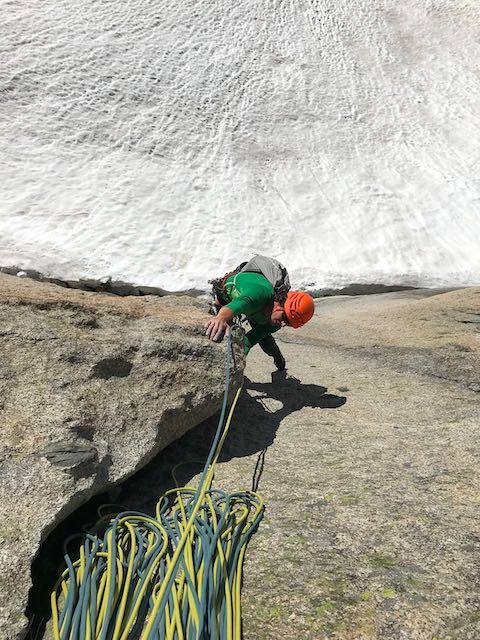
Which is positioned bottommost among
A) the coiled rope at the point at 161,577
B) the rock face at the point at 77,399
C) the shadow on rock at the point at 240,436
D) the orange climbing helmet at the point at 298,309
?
the coiled rope at the point at 161,577

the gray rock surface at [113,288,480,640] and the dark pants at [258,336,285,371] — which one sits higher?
the dark pants at [258,336,285,371]

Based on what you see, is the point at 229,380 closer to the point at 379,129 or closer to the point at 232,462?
the point at 232,462

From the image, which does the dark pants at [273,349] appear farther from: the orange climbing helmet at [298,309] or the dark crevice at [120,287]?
the dark crevice at [120,287]

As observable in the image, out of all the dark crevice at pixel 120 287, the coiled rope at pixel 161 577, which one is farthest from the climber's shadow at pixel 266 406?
the dark crevice at pixel 120 287

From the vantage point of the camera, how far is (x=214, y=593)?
7.34 ft

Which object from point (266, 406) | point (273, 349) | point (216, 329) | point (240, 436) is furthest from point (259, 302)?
point (273, 349)

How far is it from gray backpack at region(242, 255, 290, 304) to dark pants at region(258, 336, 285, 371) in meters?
0.79

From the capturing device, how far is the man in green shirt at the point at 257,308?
3979mm

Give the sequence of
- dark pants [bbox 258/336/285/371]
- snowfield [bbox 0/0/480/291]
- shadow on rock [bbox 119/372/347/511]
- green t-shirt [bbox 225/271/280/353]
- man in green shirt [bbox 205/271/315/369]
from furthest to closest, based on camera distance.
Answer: snowfield [bbox 0/0/480/291], dark pants [bbox 258/336/285/371], green t-shirt [bbox 225/271/280/353], man in green shirt [bbox 205/271/315/369], shadow on rock [bbox 119/372/347/511]

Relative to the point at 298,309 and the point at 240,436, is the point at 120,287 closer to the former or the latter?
the point at 298,309

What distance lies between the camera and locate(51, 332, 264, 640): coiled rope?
83.0 inches

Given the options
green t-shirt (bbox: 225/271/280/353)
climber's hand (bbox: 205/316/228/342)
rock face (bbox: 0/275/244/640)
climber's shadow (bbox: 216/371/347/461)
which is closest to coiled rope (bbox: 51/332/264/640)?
rock face (bbox: 0/275/244/640)

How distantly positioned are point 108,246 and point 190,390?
8.97 metres

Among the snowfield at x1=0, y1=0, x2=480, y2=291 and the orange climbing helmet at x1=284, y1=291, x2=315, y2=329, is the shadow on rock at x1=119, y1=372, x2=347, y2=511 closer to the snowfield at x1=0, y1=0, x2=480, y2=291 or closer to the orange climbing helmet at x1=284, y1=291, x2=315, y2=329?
the orange climbing helmet at x1=284, y1=291, x2=315, y2=329
